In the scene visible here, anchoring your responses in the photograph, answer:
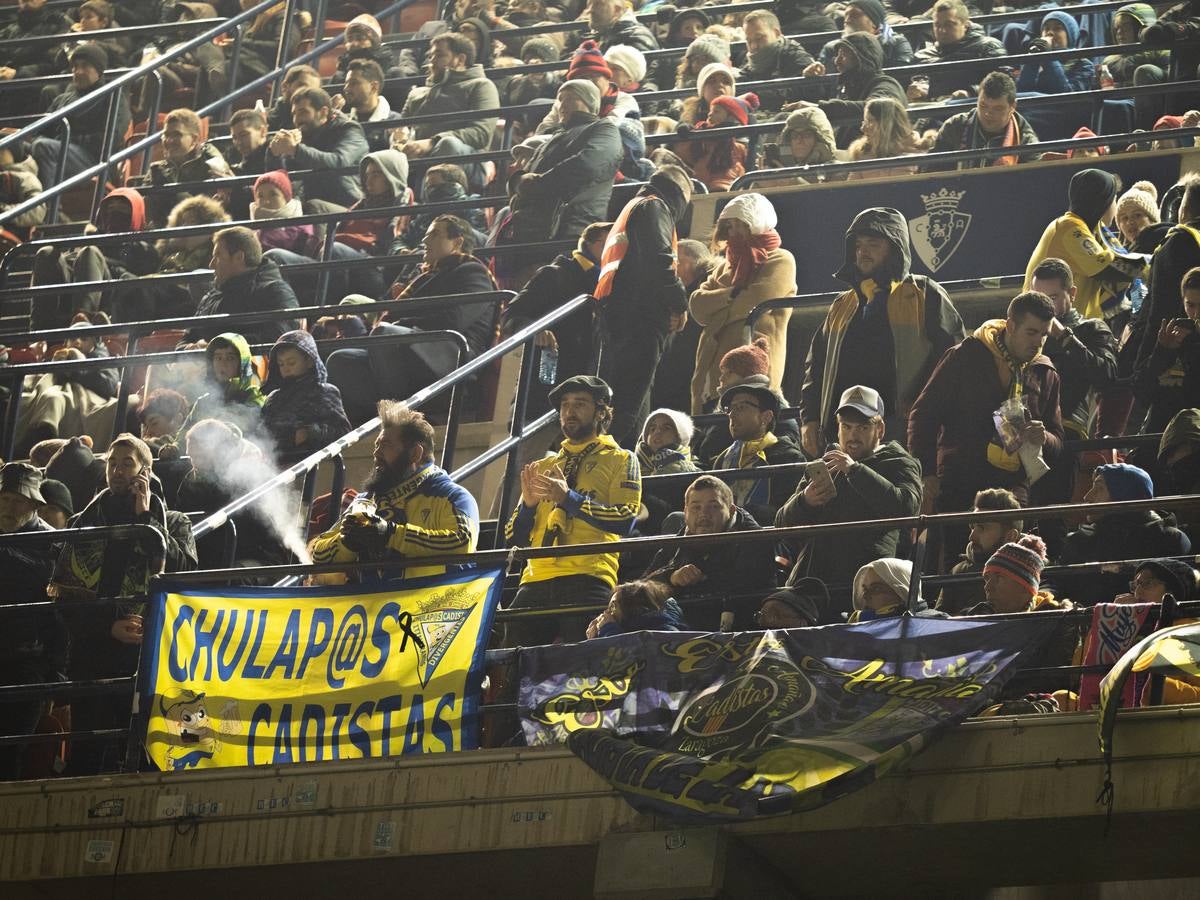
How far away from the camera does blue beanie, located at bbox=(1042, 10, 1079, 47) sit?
14.7 meters

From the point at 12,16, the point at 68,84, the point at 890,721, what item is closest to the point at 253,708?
the point at 890,721

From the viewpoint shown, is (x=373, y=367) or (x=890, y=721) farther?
(x=373, y=367)

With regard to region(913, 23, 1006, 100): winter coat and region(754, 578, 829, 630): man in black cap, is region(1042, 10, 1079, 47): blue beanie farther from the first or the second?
region(754, 578, 829, 630): man in black cap

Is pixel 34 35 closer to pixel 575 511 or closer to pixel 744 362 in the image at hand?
pixel 744 362

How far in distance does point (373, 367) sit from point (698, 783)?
455 centimetres

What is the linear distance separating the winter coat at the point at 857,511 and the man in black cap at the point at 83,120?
344 inches

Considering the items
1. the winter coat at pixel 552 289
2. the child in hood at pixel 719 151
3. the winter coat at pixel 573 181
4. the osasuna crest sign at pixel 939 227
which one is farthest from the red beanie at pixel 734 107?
the winter coat at pixel 552 289

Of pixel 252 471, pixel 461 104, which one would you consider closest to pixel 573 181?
pixel 252 471

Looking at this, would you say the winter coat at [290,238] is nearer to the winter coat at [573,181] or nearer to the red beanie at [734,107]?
the winter coat at [573,181]

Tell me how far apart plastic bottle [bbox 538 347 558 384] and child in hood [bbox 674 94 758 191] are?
2195 mm

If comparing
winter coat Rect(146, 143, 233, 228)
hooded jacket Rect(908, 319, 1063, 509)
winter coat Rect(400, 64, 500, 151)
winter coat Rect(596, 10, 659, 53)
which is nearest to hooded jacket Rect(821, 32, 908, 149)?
winter coat Rect(596, 10, 659, 53)

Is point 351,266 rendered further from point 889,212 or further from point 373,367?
point 889,212

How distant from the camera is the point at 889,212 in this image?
35.4 feet

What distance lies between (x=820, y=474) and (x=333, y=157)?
253 inches
